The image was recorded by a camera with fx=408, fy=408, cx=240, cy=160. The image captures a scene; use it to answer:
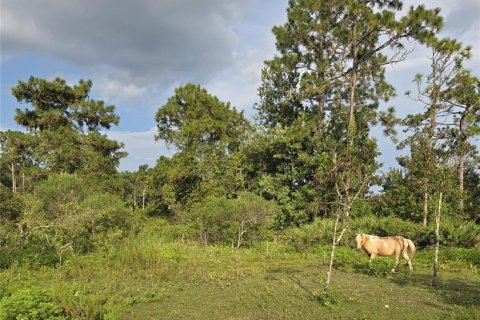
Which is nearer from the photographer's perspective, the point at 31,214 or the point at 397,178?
the point at 31,214

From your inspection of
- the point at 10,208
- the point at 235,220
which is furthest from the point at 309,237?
the point at 10,208

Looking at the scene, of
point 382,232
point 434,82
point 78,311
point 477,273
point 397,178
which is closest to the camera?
point 78,311

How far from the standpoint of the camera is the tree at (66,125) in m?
27.7

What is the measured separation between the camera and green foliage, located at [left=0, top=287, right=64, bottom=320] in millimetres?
6316

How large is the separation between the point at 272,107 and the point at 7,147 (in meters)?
18.4

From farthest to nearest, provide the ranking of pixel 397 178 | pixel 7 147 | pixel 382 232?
pixel 7 147 < pixel 397 178 < pixel 382 232

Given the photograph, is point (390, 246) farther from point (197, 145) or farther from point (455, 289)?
point (197, 145)

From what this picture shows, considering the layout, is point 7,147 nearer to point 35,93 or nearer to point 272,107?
point 35,93

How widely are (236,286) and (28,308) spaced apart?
13.9ft

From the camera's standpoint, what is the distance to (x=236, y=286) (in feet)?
29.9

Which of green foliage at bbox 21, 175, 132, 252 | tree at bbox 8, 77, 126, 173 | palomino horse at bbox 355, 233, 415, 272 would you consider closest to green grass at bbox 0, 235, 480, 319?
palomino horse at bbox 355, 233, 415, 272

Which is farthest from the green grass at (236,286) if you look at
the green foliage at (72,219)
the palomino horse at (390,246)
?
the green foliage at (72,219)

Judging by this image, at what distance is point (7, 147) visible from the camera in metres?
27.8

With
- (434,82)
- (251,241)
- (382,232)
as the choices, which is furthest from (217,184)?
(434,82)
